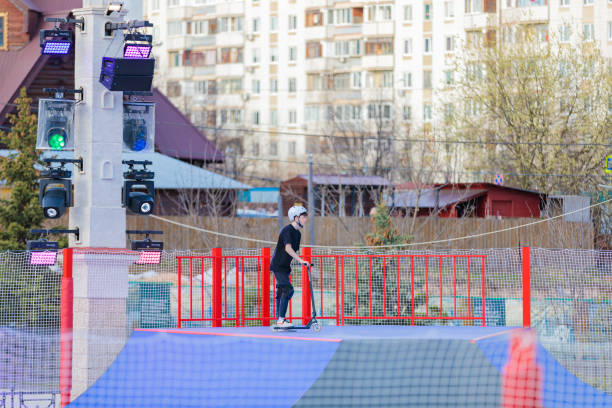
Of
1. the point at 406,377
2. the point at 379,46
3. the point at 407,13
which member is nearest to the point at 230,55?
the point at 379,46

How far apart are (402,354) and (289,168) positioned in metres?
72.6

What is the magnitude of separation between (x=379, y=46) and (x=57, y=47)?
224ft

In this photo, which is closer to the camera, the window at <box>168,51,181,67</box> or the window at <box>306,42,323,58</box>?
the window at <box>306,42,323,58</box>

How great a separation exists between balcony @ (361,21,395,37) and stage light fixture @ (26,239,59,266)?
68183 mm

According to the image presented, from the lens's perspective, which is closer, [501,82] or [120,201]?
[120,201]

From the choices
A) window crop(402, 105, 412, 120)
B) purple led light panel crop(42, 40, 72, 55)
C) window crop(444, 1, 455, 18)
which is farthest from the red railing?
window crop(444, 1, 455, 18)

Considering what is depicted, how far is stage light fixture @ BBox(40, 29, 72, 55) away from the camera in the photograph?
514 inches

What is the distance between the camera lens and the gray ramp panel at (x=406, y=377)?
36.9 feet

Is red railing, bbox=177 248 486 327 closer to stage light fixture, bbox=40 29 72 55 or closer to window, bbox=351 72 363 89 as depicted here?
stage light fixture, bbox=40 29 72 55

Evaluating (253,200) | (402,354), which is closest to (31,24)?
(402,354)

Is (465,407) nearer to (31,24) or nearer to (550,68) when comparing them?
(31,24)

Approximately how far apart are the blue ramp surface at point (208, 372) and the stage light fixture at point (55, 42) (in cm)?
389

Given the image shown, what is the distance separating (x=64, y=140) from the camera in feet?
43.2

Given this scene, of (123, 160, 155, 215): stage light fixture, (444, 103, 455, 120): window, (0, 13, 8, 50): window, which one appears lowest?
(123, 160, 155, 215): stage light fixture
